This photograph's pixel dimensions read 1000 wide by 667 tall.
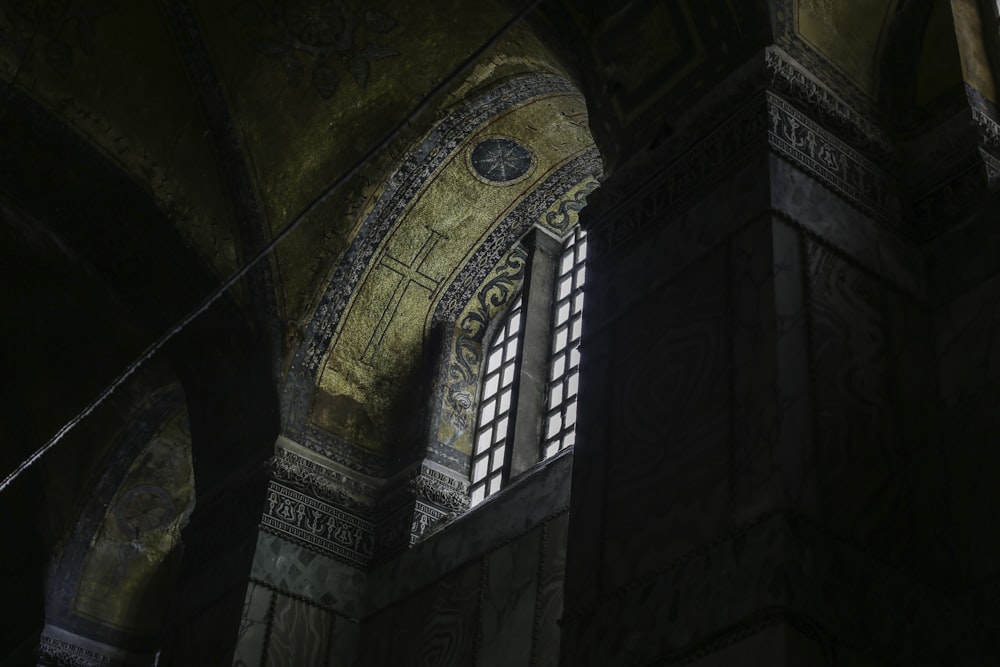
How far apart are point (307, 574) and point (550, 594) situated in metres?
1.93

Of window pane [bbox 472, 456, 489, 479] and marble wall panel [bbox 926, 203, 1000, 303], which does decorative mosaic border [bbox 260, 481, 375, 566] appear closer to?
window pane [bbox 472, 456, 489, 479]

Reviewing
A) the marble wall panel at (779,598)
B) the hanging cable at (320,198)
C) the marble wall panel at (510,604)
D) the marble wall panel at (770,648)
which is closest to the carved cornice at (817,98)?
the hanging cable at (320,198)

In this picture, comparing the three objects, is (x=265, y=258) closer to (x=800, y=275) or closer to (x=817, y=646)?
(x=800, y=275)

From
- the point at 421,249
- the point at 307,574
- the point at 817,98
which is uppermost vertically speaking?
the point at 421,249

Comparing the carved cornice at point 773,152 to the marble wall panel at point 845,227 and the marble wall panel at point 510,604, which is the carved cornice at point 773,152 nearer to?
the marble wall panel at point 845,227

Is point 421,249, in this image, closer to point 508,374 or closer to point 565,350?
point 508,374

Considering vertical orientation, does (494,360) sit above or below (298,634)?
above

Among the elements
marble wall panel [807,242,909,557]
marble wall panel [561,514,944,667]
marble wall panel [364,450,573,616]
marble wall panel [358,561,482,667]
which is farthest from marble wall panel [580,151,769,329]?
marble wall panel [358,561,482,667]

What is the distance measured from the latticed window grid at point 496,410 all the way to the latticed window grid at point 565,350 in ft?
0.78

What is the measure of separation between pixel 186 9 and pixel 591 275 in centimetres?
383

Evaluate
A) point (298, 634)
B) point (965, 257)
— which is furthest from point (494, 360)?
point (965, 257)

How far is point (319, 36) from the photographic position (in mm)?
8250

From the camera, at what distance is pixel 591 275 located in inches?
228

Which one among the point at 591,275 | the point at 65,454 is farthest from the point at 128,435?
the point at 591,275
